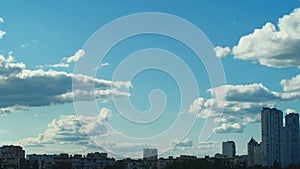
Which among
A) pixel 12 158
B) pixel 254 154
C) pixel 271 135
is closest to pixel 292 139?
pixel 271 135

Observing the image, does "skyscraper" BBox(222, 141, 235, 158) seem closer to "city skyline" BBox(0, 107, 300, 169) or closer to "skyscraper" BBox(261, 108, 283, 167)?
"city skyline" BBox(0, 107, 300, 169)

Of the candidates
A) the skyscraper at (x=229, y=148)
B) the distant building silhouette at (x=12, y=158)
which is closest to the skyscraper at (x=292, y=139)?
the skyscraper at (x=229, y=148)

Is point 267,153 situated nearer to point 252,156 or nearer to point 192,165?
point 252,156

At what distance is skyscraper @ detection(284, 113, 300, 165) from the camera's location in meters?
129

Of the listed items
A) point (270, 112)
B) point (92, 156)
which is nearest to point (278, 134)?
point (270, 112)

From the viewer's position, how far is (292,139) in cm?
13275

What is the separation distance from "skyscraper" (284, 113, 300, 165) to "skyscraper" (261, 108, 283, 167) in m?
1.75

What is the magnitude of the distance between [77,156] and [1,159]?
54.6ft

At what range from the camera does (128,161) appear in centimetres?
11500

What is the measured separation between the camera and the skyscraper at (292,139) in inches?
5074

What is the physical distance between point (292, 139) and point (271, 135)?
21.5ft

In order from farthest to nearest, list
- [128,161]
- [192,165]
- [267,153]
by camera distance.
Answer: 1. [267,153]
2. [128,161]
3. [192,165]

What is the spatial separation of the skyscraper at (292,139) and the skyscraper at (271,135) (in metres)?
1.75

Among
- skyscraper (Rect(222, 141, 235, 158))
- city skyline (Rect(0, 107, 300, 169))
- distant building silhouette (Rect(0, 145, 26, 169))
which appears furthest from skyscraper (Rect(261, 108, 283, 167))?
distant building silhouette (Rect(0, 145, 26, 169))
